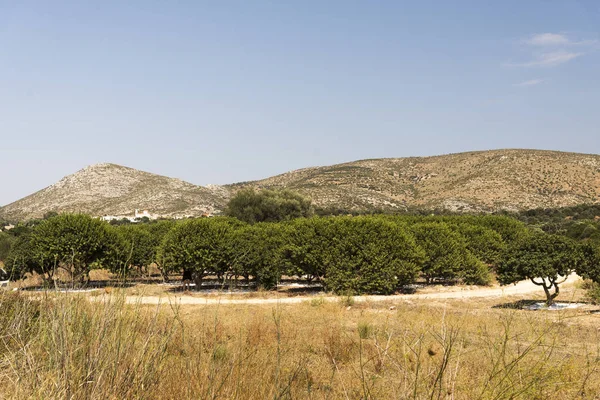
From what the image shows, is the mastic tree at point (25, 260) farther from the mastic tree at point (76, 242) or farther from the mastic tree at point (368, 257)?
the mastic tree at point (368, 257)

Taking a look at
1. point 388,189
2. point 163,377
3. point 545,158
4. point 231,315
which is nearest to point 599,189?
point 545,158

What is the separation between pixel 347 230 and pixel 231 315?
13.1 metres

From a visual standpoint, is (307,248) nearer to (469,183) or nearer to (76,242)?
(76,242)

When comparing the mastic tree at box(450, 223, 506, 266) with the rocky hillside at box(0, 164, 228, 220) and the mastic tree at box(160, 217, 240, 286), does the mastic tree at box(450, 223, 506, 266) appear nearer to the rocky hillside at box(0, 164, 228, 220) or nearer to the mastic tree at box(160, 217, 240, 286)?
the mastic tree at box(160, 217, 240, 286)

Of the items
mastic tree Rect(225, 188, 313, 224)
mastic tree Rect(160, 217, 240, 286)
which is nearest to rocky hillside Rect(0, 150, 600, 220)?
mastic tree Rect(225, 188, 313, 224)

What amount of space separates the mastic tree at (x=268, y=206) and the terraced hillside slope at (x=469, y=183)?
21.9 meters

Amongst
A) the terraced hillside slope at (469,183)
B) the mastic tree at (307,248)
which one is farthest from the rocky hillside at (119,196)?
the mastic tree at (307,248)

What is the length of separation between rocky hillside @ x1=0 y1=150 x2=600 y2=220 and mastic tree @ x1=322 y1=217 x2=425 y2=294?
5388 centimetres

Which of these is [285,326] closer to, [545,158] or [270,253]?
[270,253]

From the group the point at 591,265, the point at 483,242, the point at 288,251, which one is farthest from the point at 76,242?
the point at 483,242

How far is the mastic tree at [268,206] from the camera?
194 feet

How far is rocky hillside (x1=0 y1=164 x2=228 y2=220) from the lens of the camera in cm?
8975

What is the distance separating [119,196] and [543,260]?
92.6 m

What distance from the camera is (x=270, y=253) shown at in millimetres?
28344
